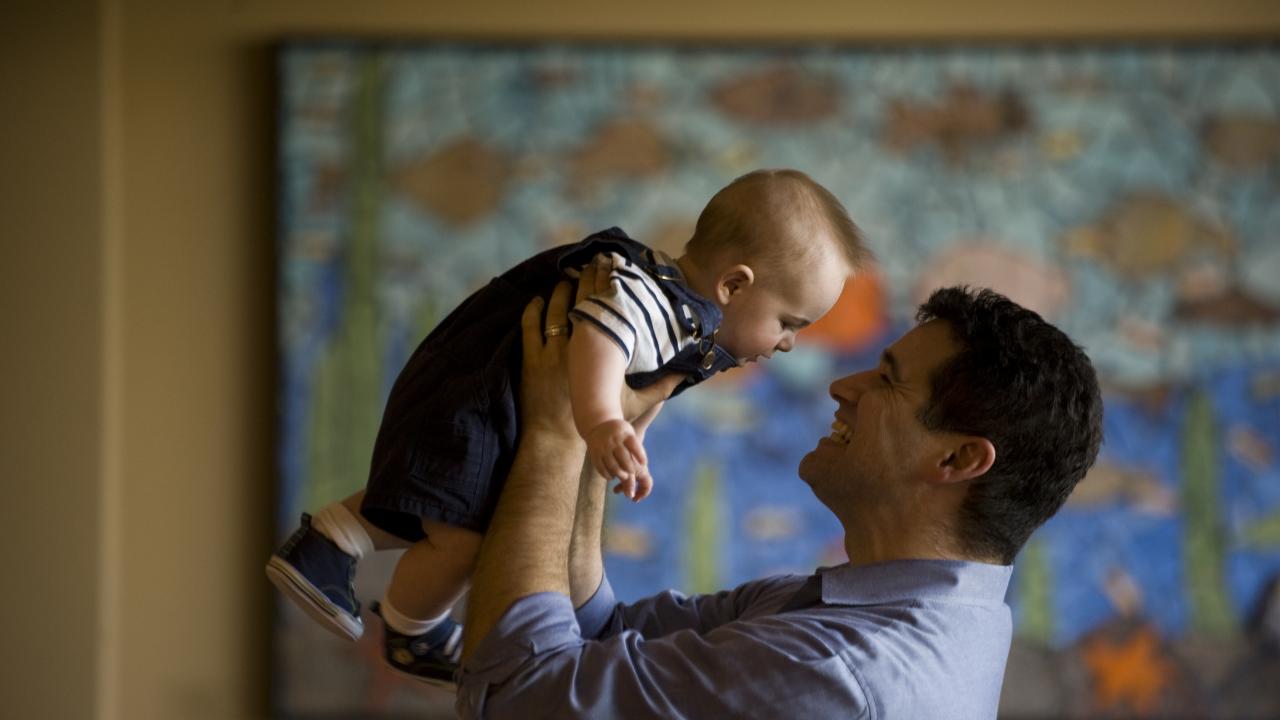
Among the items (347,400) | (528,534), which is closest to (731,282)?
(528,534)

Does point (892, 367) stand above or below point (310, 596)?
above

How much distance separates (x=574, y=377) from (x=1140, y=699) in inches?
93.5

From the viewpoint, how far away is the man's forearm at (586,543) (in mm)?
1699

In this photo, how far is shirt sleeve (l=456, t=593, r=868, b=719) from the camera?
4.47 feet

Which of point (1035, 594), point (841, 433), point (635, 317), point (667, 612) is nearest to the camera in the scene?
point (635, 317)

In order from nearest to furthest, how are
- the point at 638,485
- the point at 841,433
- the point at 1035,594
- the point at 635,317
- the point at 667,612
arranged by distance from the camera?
the point at 638,485, the point at 635,317, the point at 841,433, the point at 667,612, the point at 1035,594

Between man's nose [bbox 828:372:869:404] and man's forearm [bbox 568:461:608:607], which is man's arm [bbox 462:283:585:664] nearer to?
man's forearm [bbox 568:461:608:607]

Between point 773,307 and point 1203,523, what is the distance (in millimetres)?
2077

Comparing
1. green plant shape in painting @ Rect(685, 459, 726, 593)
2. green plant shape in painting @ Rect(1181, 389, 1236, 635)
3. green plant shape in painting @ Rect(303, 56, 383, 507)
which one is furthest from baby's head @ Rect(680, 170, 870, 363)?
green plant shape in painting @ Rect(1181, 389, 1236, 635)

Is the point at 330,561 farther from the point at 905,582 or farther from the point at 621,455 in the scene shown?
the point at 905,582

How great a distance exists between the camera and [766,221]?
1.60 metres

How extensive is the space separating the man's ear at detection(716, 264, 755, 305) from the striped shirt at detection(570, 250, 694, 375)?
10 centimetres

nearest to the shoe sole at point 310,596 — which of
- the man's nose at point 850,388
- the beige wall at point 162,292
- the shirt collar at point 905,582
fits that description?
the shirt collar at point 905,582

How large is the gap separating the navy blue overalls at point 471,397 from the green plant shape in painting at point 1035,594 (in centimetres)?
189
